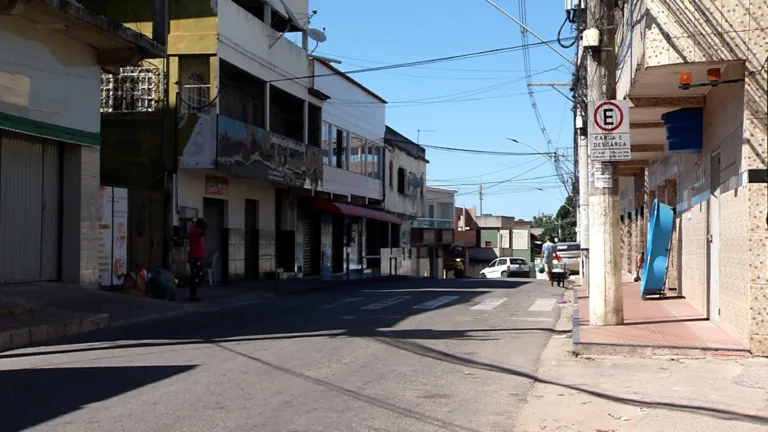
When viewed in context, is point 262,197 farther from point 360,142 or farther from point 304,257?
point 360,142

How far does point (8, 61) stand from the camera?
1475 cm

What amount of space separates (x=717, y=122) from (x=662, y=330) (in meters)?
3.16

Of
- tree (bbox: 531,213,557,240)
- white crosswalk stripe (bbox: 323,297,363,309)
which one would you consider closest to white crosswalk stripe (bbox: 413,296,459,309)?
white crosswalk stripe (bbox: 323,297,363,309)

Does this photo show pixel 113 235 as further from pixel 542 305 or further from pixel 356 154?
pixel 356 154

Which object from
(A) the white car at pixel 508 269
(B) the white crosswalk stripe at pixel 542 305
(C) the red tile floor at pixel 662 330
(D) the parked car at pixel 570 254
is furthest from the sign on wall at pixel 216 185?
(A) the white car at pixel 508 269

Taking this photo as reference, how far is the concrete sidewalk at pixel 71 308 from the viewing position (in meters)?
11.8

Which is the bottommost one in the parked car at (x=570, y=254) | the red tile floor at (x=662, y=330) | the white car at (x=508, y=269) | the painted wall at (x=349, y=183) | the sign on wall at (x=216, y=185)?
the white car at (x=508, y=269)

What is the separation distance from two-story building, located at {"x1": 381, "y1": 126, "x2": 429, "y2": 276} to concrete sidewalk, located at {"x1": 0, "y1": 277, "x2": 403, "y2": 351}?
2162 cm

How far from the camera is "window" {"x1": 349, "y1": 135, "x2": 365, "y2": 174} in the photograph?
37091 mm

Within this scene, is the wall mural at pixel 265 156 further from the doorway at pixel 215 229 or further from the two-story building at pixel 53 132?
the two-story building at pixel 53 132

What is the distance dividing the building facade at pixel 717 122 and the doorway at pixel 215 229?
14.6 meters

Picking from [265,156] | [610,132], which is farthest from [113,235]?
[610,132]

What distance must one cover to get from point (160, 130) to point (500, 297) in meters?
10.2

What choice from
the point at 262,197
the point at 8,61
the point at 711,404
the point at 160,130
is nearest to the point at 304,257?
the point at 262,197
